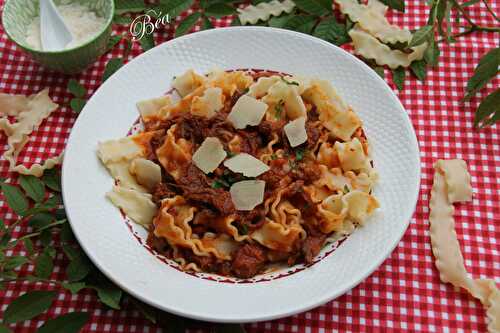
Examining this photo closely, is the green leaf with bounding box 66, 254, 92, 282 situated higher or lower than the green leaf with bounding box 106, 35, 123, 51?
lower

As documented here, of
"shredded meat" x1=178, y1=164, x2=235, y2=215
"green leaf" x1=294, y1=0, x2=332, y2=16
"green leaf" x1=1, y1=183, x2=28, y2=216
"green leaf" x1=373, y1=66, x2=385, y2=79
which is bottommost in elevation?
"green leaf" x1=1, y1=183, x2=28, y2=216

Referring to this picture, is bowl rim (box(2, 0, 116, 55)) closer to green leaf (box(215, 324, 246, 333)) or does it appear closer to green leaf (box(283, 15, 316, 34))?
green leaf (box(283, 15, 316, 34))

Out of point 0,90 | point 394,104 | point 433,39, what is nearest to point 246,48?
point 394,104

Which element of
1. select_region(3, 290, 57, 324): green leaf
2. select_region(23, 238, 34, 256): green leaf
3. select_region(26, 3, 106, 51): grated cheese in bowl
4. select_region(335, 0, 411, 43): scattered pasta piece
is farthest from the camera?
select_region(335, 0, 411, 43): scattered pasta piece

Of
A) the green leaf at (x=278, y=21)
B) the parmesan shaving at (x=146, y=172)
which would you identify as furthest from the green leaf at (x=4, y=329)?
the green leaf at (x=278, y=21)

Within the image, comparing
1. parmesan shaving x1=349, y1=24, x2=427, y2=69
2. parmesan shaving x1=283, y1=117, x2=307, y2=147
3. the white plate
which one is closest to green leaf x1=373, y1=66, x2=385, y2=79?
parmesan shaving x1=349, y1=24, x2=427, y2=69

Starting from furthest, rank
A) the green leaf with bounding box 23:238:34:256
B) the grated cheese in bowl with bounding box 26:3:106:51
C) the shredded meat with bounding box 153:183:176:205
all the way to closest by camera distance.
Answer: the grated cheese in bowl with bounding box 26:3:106:51 < the shredded meat with bounding box 153:183:176:205 < the green leaf with bounding box 23:238:34:256

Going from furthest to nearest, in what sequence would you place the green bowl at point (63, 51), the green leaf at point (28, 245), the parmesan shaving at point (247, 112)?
the green bowl at point (63, 51), the parmesan shaving at point (247, 112), the green leaf at point (28, 245)

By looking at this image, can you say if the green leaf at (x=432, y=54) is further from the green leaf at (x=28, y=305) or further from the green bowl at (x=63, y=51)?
the green leaf at (x=28, y=305)
